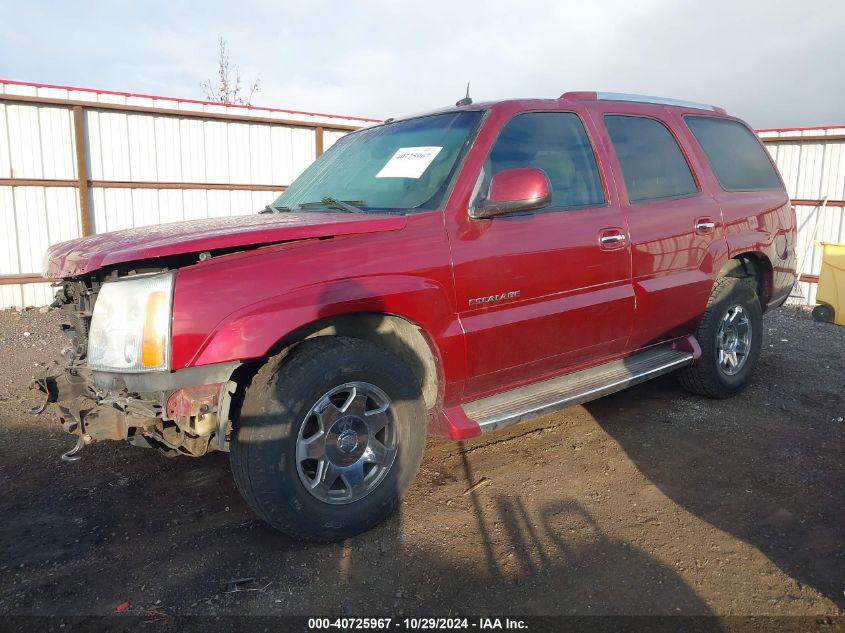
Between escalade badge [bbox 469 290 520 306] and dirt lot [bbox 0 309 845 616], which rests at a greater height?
escalade badge [bbox 469 290 520 306]

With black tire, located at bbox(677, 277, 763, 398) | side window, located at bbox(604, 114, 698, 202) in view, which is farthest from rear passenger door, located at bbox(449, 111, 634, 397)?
black tire, located at bbox(677, 277, 763, 398)

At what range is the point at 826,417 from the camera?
434 centimetres

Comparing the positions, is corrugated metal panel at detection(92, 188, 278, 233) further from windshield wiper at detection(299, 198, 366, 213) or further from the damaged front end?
the damaged front end

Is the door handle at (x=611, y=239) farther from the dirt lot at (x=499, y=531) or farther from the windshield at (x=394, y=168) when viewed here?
the dirt lot at (x=499, y=531)

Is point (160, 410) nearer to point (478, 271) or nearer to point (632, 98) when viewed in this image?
point (478, 271)

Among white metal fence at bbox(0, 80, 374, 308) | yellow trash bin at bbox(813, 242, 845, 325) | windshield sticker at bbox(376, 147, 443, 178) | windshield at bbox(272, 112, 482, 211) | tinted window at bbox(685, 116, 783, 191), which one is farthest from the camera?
white metal fence at bbox(0, 80, 374, 308)

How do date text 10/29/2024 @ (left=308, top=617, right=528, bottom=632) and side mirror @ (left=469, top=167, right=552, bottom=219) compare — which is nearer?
date text 10/29/2024 @ (left=308, top=617, right=528, bottom=632)

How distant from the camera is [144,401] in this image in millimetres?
2414

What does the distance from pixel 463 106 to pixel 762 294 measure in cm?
307

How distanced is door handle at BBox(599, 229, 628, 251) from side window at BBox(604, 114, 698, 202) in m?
0.31

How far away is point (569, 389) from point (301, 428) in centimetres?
166

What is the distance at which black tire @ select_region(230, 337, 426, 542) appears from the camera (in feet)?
8.20

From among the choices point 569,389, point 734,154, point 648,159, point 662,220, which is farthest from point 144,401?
point 734,154

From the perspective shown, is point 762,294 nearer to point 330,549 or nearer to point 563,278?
point 563,278
